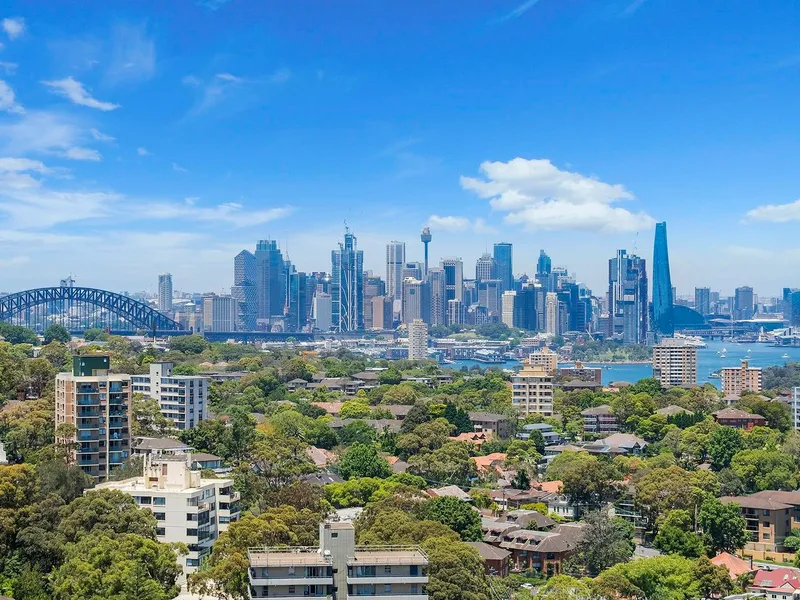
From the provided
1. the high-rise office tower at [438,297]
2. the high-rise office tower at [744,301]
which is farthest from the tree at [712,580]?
the high-rise office tower at [744,301]

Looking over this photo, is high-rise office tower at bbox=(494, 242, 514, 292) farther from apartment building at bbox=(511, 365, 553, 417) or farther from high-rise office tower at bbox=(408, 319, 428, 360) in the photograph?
apartment building at bbox=(511, 365, 553, 417)

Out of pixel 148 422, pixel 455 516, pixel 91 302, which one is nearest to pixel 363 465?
pixel 148 422

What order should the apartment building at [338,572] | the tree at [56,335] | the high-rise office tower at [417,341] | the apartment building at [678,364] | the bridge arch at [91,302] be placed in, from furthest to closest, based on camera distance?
the high-rise office tower at [417,341] < the bridge arch at [91,302] < the apartment building at [678,364] < the tree at [56,335] < the apartment building at [338,572]

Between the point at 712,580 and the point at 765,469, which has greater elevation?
the point at 765,469

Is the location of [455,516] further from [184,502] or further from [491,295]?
[491,295]

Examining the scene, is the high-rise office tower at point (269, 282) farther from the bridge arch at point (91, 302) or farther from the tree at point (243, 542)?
the tree at point (243, 542)

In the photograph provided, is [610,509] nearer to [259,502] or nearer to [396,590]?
[259,502]
